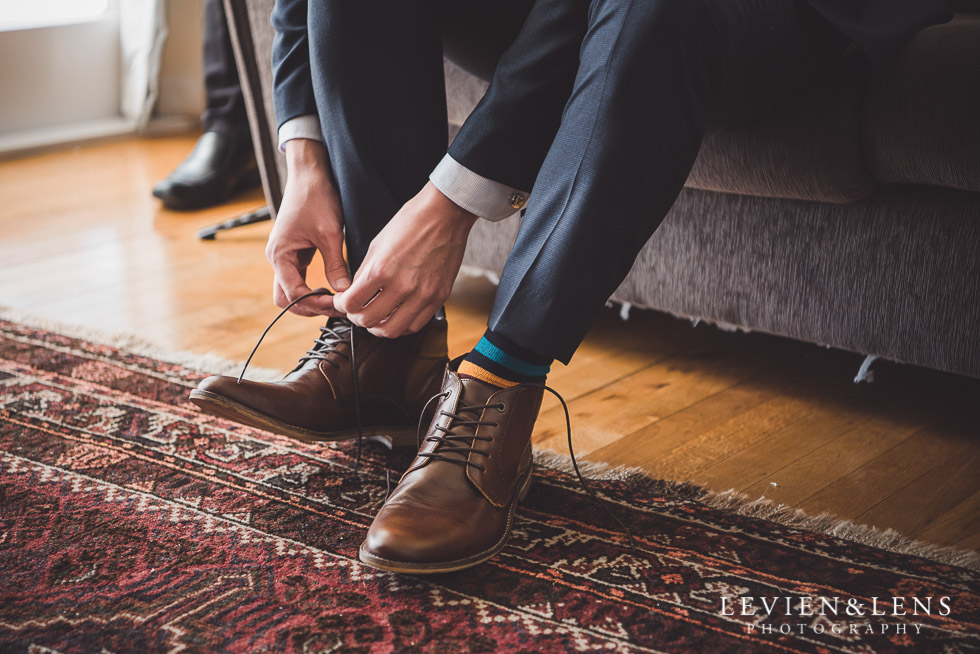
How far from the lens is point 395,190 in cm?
88

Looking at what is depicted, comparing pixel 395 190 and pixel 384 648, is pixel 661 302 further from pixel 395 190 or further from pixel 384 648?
pixel 384 648

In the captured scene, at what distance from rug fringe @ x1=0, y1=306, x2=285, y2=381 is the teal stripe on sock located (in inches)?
17.7

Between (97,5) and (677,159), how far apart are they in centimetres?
281

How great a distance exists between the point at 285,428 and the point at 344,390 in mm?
66

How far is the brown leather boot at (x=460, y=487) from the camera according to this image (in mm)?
687

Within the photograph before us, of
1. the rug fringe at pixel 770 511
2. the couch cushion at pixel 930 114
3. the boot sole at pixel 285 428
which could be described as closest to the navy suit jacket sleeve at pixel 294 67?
the boot sole at pixel 285 428

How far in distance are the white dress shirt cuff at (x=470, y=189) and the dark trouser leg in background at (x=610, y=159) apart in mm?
60

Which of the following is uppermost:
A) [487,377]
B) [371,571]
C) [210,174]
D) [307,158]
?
[307,158]

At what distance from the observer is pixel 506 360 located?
2.44 ft

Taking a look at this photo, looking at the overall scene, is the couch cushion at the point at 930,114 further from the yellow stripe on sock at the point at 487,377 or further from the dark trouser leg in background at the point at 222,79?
the dark trouser leg in background at the point at 222,79

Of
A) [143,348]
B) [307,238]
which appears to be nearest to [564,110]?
[307,238]

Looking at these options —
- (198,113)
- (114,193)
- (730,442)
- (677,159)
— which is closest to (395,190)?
(677,159)

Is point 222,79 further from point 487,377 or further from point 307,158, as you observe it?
point 487,377

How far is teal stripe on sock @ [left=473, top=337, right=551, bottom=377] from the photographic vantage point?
74 centimetres
